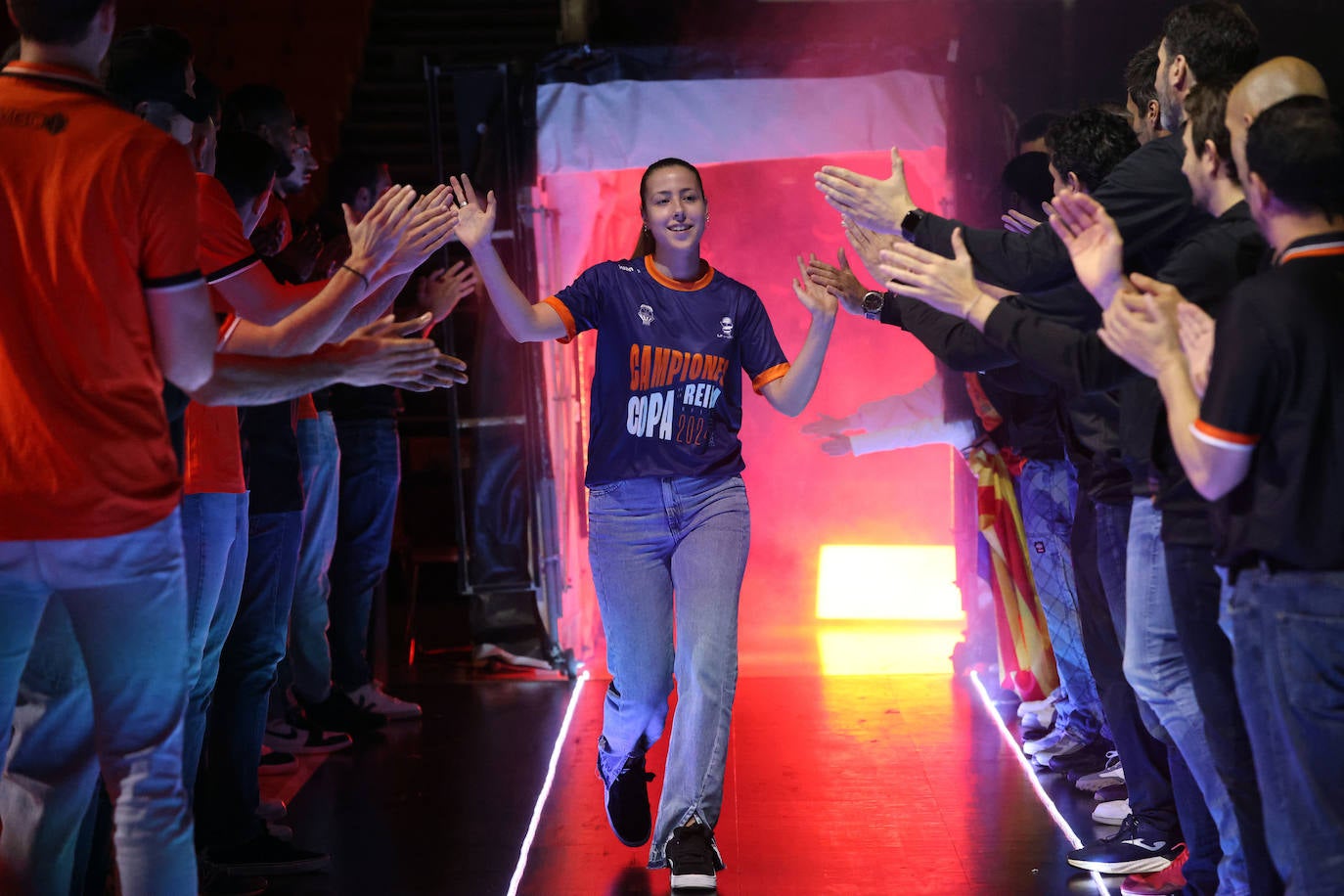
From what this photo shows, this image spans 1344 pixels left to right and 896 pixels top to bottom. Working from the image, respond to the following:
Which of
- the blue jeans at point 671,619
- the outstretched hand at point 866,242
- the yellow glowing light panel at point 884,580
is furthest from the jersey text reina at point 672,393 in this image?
the yellow glowing light panel at point 884,580

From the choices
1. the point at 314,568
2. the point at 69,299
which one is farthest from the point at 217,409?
the point at 314,568

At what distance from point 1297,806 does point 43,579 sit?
77.1 inches

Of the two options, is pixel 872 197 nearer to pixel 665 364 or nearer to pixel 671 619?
pixel 665 364

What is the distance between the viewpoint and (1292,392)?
6.49ft

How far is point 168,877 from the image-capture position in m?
2.08

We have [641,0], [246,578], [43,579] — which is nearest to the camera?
[43,579]

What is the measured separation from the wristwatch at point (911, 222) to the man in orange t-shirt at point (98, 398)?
1.48 m

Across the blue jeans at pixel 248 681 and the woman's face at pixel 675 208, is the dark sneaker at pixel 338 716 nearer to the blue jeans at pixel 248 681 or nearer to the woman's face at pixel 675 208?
the blue jeans at pixel 248 681

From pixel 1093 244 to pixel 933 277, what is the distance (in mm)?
310

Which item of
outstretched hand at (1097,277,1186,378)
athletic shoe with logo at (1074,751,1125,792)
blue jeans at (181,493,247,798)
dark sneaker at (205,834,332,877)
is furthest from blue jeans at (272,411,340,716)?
outstretched hand at (1097,277,1186,378)

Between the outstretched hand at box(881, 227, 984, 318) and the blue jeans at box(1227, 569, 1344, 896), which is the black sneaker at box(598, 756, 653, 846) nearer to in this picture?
the outstretched hand at box(881, 227, 984, 318)

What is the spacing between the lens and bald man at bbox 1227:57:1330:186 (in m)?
2.21

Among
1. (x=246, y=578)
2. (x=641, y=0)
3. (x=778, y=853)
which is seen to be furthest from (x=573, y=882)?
(x=641, y=0)

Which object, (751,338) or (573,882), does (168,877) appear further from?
(751,338)
